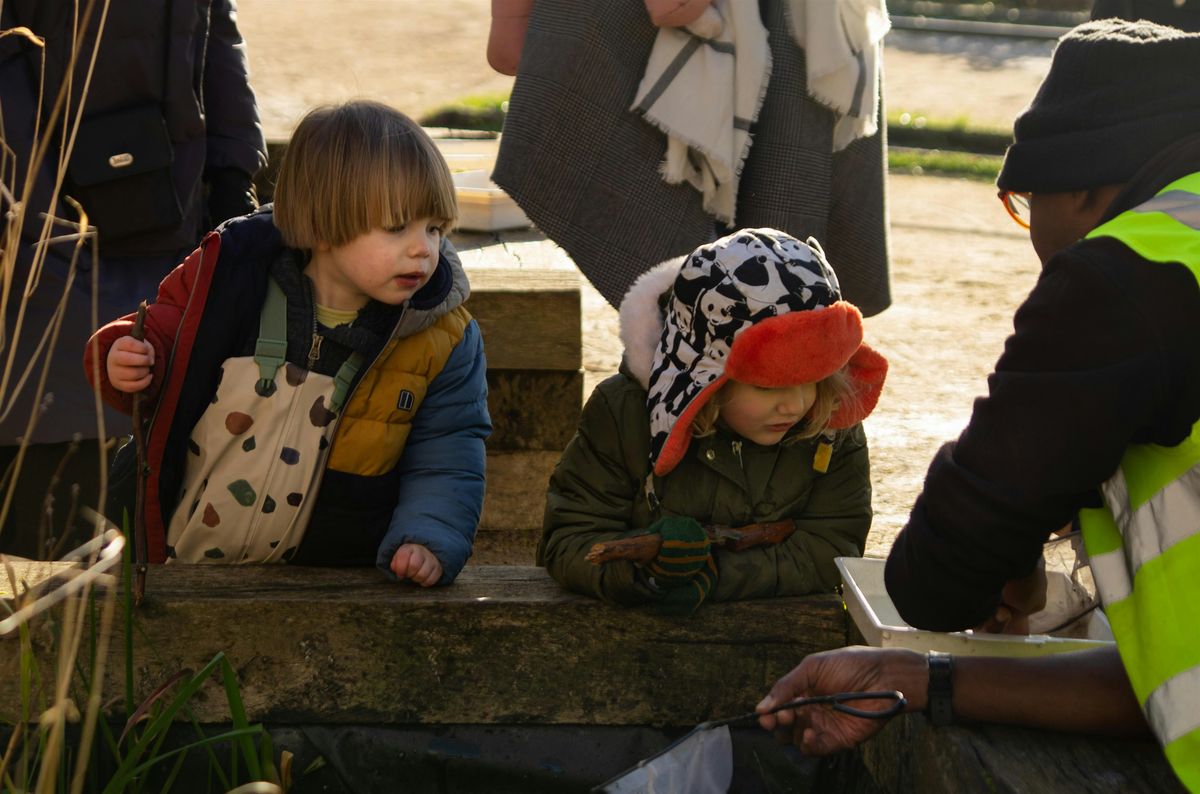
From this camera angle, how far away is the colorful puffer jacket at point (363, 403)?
2.69 m

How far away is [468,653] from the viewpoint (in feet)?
8.45

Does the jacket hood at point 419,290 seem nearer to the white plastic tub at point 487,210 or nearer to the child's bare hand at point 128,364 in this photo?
the child's bare hand at point 128,364

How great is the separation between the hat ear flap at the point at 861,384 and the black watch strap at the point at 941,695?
1.98 ft

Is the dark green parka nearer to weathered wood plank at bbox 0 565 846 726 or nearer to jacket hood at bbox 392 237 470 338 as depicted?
weathered wood plank at bbox 0 565 846 726

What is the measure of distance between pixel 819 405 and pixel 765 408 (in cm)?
12

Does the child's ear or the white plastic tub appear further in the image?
the white plastic tub

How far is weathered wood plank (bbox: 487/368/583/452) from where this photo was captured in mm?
4027

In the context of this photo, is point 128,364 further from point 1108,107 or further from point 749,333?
point 1108,107

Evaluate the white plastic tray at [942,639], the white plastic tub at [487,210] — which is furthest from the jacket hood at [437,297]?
the white plastic tub at [487,210]

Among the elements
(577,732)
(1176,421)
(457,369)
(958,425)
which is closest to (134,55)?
(457,369)

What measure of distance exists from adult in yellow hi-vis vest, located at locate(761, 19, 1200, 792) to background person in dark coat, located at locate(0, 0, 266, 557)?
1912mm

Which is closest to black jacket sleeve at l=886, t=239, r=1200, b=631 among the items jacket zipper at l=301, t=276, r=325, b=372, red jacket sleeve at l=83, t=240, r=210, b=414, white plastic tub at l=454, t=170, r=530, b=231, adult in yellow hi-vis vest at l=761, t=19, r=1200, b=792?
adult in yellow hi-vis vest at l=761, t=19, r=1200, b=792

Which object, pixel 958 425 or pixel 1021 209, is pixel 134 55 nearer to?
pixel 1021 209

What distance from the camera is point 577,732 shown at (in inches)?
103
